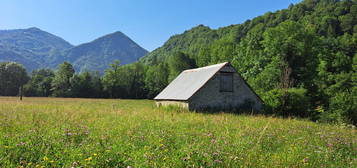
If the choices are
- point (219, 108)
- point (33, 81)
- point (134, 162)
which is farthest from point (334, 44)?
point (33, 81)

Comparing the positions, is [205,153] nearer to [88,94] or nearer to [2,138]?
[2,138]

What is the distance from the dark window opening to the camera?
22328 mm

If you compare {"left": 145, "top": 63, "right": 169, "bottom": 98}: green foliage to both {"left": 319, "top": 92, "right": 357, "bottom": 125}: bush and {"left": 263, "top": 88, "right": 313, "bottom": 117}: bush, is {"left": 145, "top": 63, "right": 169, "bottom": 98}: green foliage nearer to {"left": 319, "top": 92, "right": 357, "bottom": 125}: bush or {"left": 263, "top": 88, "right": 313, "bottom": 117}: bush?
{"left": 263, "top": 88, "right": 313, "bottom": 117}: bush

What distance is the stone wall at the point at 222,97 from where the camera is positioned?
69.4 feet

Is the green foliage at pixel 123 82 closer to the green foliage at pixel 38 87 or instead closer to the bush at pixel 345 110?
the green foliage at pixel 38 87

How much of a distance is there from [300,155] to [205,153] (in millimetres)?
2500

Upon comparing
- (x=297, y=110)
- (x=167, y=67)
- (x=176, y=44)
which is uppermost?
(x=176, y=44)

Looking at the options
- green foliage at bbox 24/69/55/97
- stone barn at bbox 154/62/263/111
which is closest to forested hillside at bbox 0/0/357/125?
green foliage at bbox 24/69/55/97

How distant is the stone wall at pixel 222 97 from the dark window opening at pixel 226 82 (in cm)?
33

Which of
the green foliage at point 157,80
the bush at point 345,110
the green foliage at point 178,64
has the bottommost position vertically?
the bush at point 345,110

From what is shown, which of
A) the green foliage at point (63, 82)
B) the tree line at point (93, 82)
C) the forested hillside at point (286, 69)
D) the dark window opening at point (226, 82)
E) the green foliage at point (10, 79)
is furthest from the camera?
the green foliage at point (10, 79)

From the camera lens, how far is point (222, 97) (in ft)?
72.8

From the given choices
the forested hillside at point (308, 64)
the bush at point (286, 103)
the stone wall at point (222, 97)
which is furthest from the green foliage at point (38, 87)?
the bush at point (286, 103)

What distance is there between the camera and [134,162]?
4449 mm
